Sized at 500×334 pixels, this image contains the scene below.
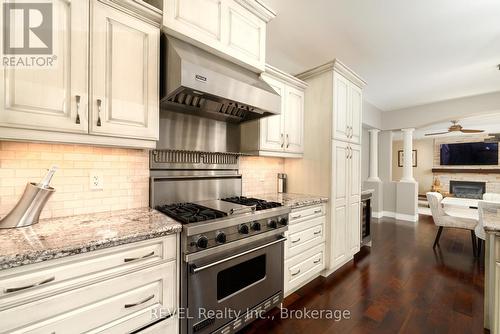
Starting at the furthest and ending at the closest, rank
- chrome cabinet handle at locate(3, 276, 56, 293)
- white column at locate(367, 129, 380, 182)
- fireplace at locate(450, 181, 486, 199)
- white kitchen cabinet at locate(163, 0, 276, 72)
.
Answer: fireplace at locate(450, 181, 486, 199) → white column at locate(367, 129, 380, 182) → white kitchen cabinet at locate(163, 0, 276, 72) → chrome cabinet handle at locate(3, 276, 56, 293)

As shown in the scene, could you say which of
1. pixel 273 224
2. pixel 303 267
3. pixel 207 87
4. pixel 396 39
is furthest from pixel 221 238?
pixel 396 39

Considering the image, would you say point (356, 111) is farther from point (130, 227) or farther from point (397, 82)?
point (130, 227)

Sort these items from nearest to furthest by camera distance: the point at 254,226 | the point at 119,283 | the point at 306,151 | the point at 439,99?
the point at 119,283, the point at 254,226, the point at 306,151, the point at 439,99

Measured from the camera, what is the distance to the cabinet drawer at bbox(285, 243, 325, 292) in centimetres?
210

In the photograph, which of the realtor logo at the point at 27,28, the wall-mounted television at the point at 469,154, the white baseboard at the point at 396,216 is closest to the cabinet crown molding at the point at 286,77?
the realtor logo at the point at 27,28

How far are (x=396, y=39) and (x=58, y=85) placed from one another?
324 cm

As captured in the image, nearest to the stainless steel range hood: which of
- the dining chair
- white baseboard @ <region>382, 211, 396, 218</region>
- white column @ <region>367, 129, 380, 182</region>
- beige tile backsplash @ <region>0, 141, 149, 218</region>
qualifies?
beige tile backsplash @ <region>0, 141, 149, 218</region>

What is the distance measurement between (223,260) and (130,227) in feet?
2.08

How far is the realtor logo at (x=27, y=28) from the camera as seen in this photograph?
1040mm

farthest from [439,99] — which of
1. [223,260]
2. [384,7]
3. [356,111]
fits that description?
[223,260]

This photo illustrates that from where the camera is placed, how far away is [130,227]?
4.04ft

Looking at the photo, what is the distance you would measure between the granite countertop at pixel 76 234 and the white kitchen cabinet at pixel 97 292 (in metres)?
0.05

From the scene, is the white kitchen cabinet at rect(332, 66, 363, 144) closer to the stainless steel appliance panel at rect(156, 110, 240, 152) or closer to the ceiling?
the ceiling

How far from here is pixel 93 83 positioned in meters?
1.26
